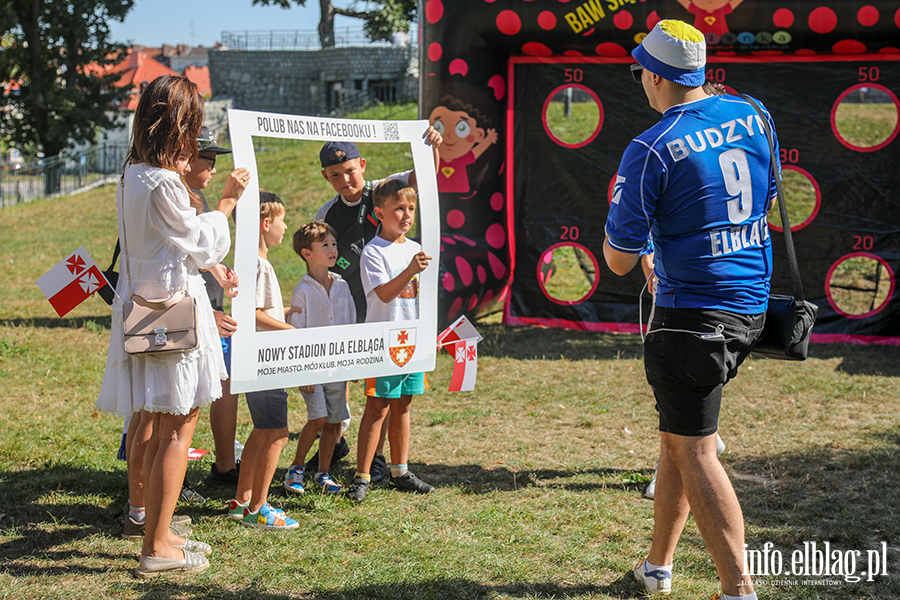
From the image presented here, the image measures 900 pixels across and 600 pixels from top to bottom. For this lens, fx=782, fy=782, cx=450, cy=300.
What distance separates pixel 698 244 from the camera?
2533 millimetres

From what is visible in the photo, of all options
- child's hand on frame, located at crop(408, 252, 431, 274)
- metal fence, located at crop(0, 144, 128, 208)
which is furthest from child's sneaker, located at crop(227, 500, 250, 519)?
metal fence, located at crop(0, 144, 128, 208)

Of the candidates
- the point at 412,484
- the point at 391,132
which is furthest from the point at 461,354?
the point at 391,132

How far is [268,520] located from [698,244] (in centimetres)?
220

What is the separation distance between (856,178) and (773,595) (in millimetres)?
5647

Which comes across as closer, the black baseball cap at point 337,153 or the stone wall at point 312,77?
the black baseball cap at point 337,153

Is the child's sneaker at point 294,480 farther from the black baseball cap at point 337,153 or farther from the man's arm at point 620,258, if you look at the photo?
the man's arm at point 620,258

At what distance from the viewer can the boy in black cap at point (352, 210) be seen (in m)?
3.81

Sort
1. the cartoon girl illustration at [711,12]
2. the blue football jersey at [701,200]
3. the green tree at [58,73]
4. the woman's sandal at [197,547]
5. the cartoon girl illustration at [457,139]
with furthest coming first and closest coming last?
1. the green tree at [58,73]
2. the cartoon girl illustration at [457,139]
3. the cartoon girl illustration at [711,12]
4. the woman's sandal at [197,547]
5. the blue football jersey at [701,200]

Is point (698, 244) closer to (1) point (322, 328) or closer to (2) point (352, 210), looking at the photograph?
(1) point (322, 328)

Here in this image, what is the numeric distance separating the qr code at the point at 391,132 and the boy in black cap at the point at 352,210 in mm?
152

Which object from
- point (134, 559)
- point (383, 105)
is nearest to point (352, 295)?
point (134, 559)

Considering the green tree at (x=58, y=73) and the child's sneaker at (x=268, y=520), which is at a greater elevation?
the green tree at (x=58, y=73)

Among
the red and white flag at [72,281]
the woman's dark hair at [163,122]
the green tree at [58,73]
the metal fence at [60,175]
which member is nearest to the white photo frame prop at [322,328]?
the woman's dark hair at [163,122]

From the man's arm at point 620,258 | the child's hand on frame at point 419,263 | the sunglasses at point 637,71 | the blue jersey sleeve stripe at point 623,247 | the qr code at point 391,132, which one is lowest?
the child's hand on frame at point 419,263
